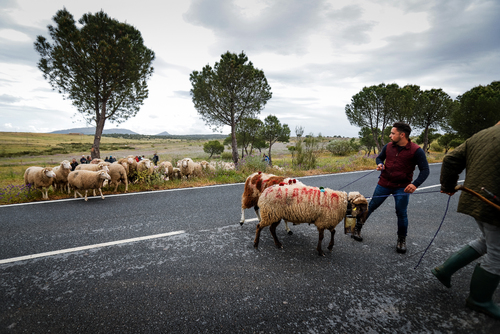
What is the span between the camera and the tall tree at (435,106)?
2514 centimetres

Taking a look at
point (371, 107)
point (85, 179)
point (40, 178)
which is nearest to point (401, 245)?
point (85, 179)

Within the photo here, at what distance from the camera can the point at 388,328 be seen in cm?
223

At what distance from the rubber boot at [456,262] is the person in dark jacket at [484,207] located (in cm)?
1

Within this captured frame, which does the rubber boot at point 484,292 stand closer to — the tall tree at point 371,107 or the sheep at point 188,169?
the sheep at point 188,169

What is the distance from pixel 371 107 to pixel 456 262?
27.3m

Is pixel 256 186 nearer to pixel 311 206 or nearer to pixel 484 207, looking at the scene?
pixel 311 206

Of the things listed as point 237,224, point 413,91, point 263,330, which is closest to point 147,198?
point 237,224

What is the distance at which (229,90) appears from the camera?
17.0 meters

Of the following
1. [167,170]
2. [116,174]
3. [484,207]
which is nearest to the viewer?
[484,207]

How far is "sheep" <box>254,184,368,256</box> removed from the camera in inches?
139

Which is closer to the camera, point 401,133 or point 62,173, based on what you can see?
point 401,133

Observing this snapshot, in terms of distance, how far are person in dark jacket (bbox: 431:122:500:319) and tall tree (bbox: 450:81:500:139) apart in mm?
29834

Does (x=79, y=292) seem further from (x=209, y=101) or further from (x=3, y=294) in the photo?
(x=209, y=101)

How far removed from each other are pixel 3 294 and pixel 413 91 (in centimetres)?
3367
